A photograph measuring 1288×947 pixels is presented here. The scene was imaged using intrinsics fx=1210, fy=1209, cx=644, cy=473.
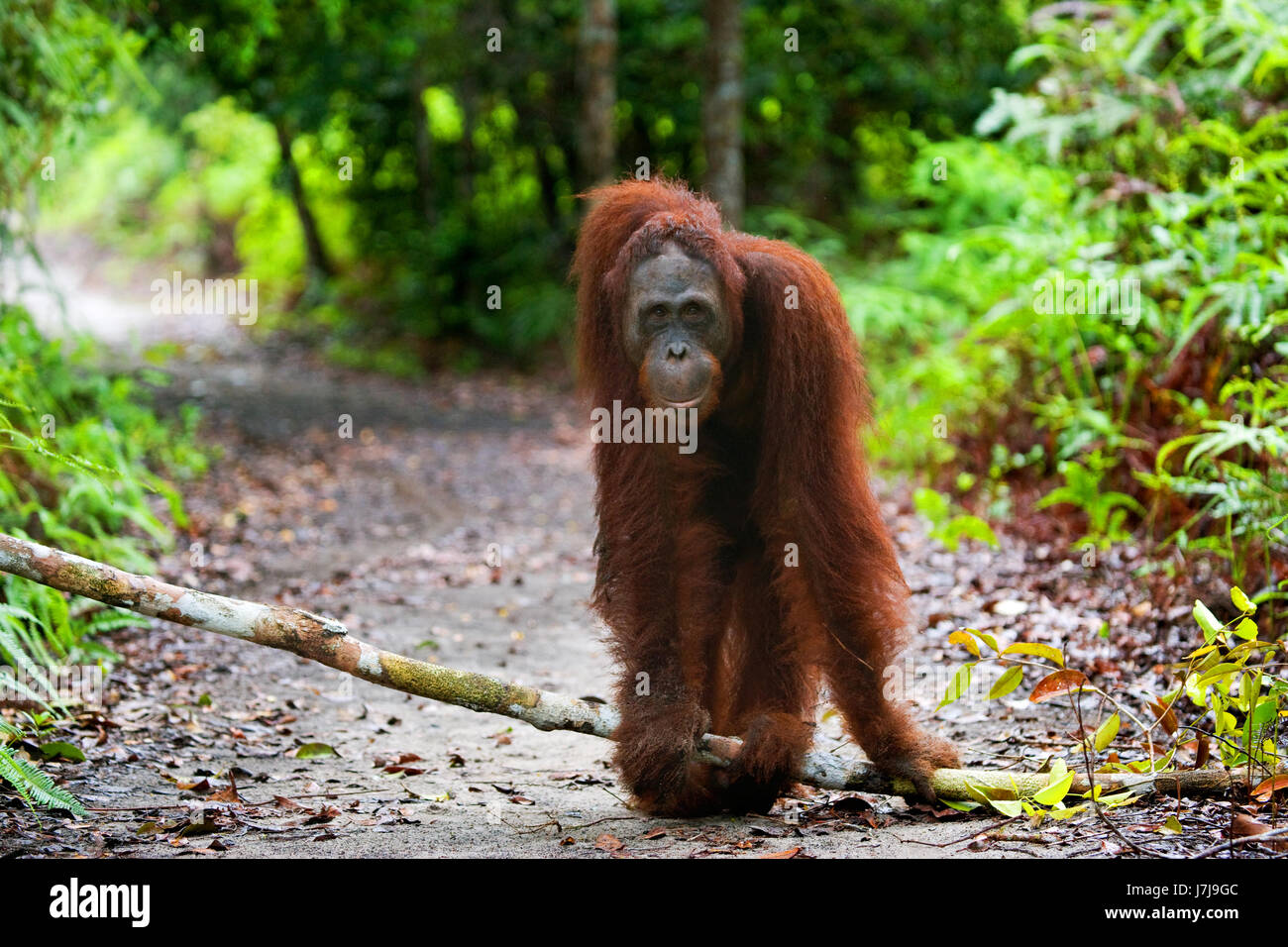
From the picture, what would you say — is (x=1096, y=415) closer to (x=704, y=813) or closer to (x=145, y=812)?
(x=704, y=813)

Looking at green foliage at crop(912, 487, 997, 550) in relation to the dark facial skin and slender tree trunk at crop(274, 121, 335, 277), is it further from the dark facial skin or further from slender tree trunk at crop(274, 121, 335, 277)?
slender tree trunk at crop(274, 121, 335, 277)

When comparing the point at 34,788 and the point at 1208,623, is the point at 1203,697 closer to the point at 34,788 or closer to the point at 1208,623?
the point at 1208,623

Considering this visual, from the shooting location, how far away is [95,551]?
16.6 ft

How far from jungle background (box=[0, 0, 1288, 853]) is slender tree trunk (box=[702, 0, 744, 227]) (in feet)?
0.09

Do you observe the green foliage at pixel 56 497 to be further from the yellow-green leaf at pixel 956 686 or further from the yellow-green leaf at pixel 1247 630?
the yellow-green leaf at pixel 1247 630

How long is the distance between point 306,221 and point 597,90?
7.07 metres

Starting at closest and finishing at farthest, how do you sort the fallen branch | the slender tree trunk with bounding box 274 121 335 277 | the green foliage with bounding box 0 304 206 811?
the fallen branch < the green foliage with bounding box 0 304 206 811 < the slender tree trunk with bounding box 274 121 335 277

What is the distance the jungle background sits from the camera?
4516 mm

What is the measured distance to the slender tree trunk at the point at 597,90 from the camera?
10438 millimetres

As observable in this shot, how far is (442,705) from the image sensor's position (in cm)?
472

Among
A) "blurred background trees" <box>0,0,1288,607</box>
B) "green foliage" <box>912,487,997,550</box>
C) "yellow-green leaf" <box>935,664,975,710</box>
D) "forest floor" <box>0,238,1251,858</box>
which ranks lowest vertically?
"forest floor" <box>0,238,1251,858</box>

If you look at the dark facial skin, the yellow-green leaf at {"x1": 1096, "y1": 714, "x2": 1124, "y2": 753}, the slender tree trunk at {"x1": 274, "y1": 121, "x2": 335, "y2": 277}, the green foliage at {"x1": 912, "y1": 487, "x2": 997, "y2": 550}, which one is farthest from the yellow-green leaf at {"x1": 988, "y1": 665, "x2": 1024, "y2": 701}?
the slender tree trunk at {"x1": 274, "y1": 121, "x2": 335, "y2": 277}

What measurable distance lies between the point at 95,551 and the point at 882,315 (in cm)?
554

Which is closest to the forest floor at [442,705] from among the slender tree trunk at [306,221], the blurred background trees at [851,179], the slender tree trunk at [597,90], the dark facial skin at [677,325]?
the blurred background trees at [851,179]
